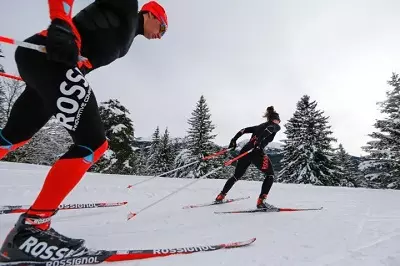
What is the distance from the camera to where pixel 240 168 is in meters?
6.13

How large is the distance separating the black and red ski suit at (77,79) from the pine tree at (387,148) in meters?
28.1

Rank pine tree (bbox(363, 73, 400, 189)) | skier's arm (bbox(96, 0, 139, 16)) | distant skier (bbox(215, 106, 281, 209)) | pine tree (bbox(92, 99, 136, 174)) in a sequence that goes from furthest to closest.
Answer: pine tree (bbox(92, 99, 136, 174)), pine tree (bbox(363, 73, 400, 189)), distant skier (bbox(215, 106, 281, 209)), skier's arm (bbox(96, 0, 139, 16))

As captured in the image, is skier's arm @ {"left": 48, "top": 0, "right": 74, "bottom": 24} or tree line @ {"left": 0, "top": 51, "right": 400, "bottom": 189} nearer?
skier's arm @ {"left": 48, "top": 0, "right": 74, "bottom": 24}

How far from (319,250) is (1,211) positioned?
322 centimetres

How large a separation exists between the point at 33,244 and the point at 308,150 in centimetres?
3201

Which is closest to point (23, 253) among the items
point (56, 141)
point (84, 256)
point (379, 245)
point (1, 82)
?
point (84, 256)

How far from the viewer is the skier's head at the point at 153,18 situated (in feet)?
7.74

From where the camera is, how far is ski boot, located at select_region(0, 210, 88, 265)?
1734 millimetres

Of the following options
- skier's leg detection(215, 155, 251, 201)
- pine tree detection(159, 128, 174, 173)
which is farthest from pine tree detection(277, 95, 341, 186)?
skier's leg detection(215, 155, 251, 201)

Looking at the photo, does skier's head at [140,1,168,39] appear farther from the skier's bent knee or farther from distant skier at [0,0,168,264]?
the skier's bent knee

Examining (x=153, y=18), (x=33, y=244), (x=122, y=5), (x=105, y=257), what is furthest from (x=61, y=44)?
(x=105, y=257)

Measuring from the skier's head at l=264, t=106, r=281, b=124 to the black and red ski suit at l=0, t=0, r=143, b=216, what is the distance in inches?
167

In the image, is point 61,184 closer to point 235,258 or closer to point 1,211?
point 235,258

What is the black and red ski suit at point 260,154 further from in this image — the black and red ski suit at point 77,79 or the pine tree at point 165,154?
the pine tree at point 165,154
